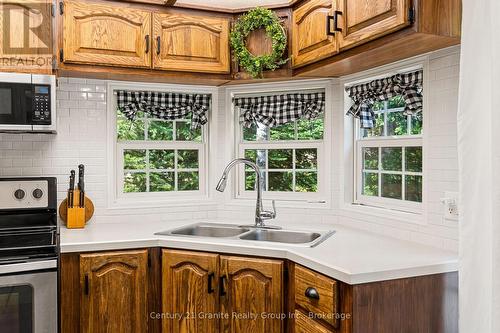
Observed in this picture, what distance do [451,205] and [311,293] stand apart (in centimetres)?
78

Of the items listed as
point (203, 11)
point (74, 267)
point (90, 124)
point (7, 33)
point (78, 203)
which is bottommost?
point (74, 267)

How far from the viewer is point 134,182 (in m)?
3.16

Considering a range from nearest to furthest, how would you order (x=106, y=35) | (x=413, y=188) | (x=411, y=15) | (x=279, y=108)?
(x=411, y=15), (x=413, y=188), (x=106, y=35), (x=279, y=108)

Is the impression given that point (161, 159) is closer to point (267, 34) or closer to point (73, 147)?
point (73, 147)

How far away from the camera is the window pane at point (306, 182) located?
3104mm

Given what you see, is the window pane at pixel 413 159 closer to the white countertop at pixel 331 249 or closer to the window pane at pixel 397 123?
the window pane at pixel 397 123

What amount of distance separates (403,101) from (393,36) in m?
0.71

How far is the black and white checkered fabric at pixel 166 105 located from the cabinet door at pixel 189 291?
111 centimetres

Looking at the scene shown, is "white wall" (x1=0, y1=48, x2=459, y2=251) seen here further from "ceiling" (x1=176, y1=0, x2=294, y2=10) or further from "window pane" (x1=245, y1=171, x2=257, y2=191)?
"ceiling" (x1=176, y1=0, x2=294, y2=10)

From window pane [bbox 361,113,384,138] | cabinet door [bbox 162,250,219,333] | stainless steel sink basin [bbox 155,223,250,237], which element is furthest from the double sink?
window pane [bbox 361,113,384,138]

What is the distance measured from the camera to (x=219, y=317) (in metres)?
2.34

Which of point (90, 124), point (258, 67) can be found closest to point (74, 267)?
point (90, 124)

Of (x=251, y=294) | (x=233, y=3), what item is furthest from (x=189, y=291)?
(x=233, y=3)

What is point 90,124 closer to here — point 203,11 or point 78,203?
point 78,203
